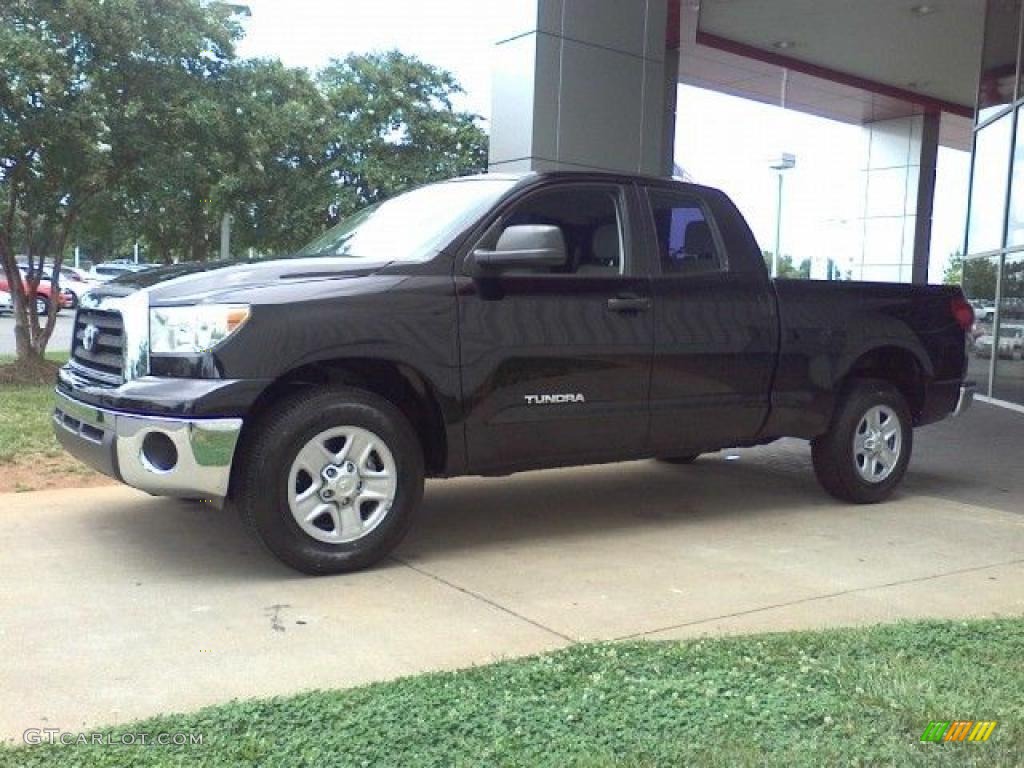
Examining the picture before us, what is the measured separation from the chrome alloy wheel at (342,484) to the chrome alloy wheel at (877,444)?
331 cm

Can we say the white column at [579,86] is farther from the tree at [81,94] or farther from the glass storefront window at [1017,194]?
the glass storefront window at [1017,194]

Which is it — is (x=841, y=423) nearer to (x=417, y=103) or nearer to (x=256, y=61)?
(x=256, y=61)

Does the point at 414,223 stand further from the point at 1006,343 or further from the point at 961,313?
the point at 1006,343

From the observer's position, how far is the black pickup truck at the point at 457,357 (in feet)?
14.9

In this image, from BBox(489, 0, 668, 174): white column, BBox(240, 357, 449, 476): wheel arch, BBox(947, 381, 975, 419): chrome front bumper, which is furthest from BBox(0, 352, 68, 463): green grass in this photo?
BBox(947, 381, 975, 419): chrome front bumper

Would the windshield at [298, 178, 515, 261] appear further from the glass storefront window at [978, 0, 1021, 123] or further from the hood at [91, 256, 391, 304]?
the glass storefront window at [978, 0, 1021, 123]

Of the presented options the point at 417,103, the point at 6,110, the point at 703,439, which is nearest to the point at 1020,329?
the point at 703,439

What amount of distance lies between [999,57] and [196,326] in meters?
12.6

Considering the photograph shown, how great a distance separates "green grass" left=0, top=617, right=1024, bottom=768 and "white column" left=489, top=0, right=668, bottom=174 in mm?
7751

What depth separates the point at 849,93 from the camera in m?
18.8

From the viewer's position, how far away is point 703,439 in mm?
5953

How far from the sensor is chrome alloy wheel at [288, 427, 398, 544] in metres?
4.67

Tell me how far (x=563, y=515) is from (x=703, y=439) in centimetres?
98

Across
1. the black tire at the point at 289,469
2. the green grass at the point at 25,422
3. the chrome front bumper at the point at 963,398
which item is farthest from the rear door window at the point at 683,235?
the green grass at the point at 25,422
